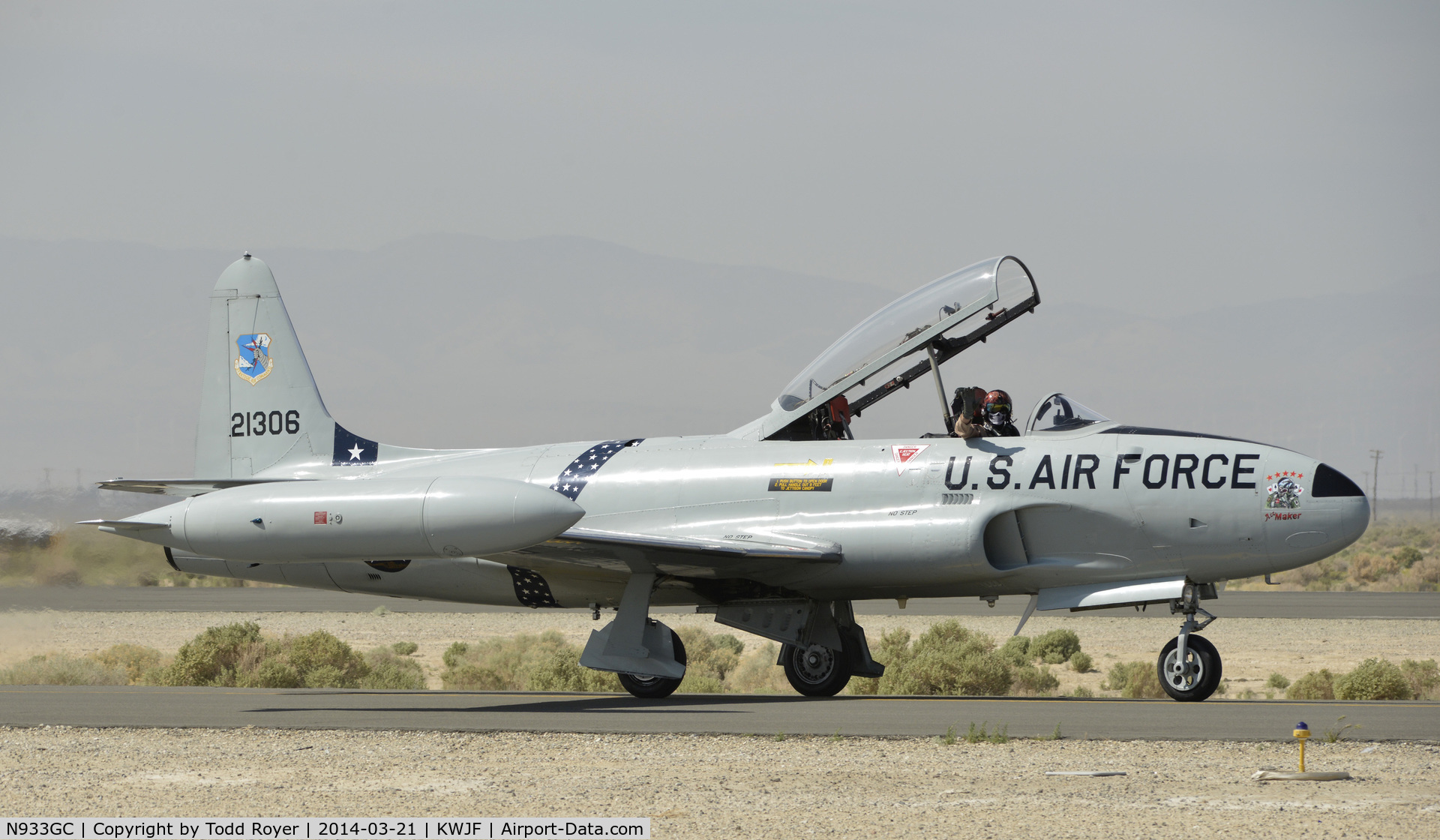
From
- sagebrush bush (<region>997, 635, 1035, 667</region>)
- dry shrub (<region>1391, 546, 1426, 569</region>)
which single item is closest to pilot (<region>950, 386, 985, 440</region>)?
sagebrush bush (<region>997, 635, 1035, 667</region>)

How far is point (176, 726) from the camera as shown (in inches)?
539

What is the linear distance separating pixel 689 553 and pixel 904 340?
3.30 meters

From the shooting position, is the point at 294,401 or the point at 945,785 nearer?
the point at 945,785

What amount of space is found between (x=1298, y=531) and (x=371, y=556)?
8.77 metres

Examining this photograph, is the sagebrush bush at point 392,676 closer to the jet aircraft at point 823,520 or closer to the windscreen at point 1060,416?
the jet aircraft at point 823,520

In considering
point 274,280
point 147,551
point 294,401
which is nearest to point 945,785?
point 294,401

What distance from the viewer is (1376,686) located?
18.1 m

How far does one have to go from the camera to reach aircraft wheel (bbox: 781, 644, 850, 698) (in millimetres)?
16969

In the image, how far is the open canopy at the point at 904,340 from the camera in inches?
633

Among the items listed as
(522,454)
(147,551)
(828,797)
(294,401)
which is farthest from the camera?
(147,551)

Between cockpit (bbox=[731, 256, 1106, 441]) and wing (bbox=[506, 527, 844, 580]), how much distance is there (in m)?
1.58

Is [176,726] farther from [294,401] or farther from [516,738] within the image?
[294,401]

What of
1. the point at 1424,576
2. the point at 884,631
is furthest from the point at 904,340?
the point at 1424,576

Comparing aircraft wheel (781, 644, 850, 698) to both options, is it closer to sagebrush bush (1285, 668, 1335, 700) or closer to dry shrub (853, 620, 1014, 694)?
dry shrub (853, 620, 1014, 694)
